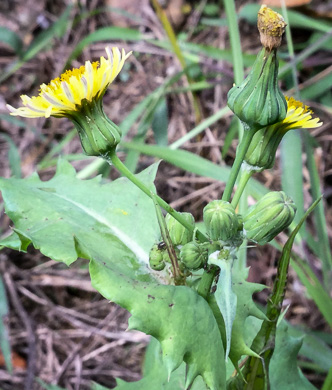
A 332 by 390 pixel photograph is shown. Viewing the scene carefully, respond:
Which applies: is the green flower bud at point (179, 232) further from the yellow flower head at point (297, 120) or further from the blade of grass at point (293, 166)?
the blade of grass at point (293, 166)

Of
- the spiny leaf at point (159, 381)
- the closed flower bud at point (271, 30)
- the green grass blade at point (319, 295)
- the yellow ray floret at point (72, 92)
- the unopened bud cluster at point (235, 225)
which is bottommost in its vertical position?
the spiny leaf at point (159, 381)

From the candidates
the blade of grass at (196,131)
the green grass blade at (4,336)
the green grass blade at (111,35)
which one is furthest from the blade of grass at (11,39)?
the green grass blade at (4,336)

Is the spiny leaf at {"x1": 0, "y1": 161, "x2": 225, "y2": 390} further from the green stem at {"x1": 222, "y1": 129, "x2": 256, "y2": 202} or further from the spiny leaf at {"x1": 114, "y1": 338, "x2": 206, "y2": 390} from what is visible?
the spiny leaf at {"x1": 114, "y1": 338, "x2": 206, "y2": 390}

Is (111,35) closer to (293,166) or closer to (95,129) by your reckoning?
(293,166)

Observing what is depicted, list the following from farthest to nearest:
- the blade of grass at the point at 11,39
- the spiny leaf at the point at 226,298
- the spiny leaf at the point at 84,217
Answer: the blade of grass at the point at 11,39 → the spiny leaf at the point at 84,217 → the spiny leaf at the point at 226,298

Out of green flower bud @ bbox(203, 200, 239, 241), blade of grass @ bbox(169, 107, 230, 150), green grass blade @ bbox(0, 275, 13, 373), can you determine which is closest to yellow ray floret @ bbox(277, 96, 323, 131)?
green flower bud @ bbox(203, 200, 239, 241)

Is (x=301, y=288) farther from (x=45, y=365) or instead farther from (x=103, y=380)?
(x=45, y=365)

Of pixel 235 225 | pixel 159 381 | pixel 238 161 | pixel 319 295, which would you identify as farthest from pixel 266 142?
pixel 159 381
